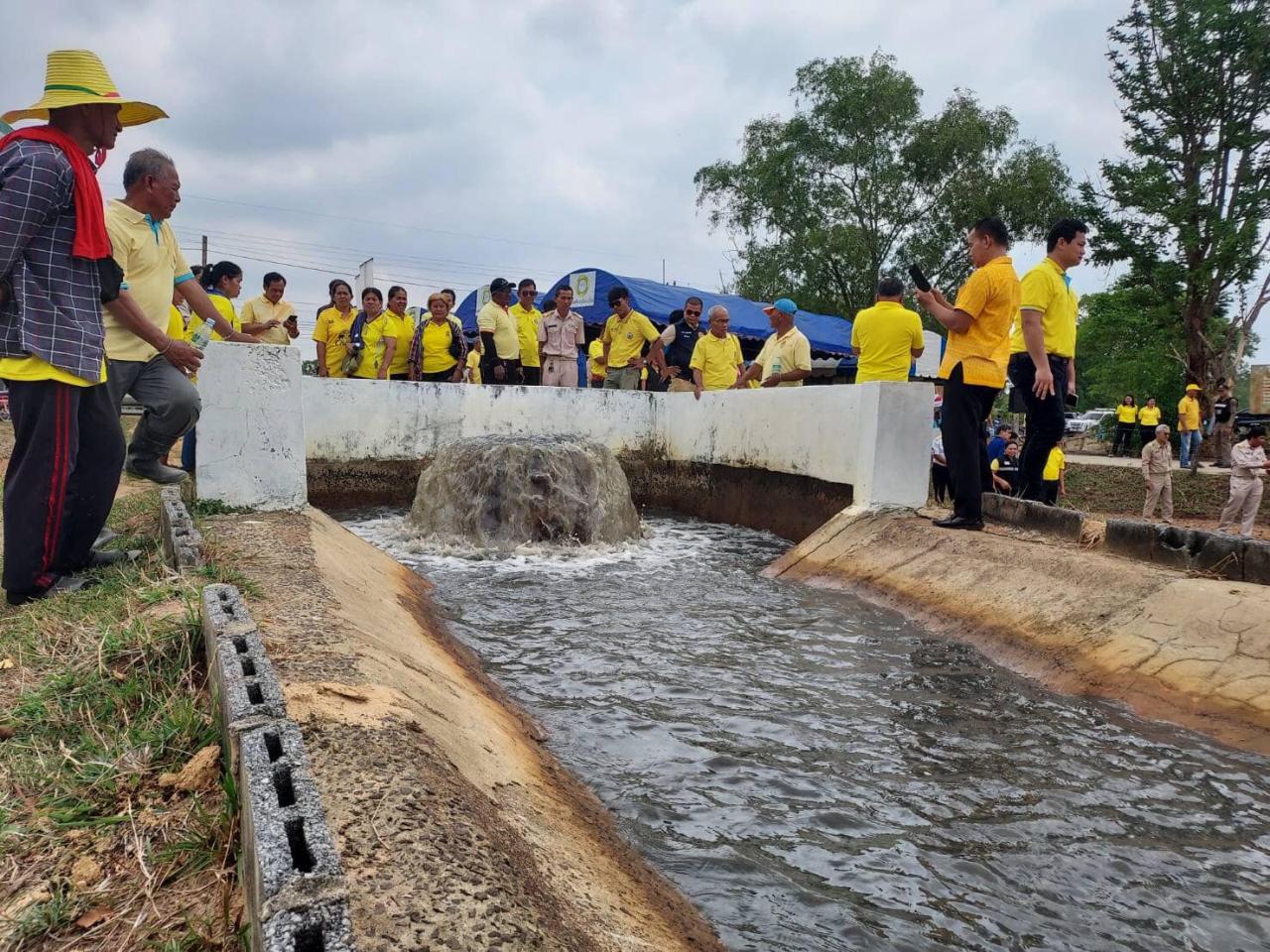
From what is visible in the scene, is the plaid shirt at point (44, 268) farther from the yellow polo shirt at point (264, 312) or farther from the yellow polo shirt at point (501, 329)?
the yellow polo shirt at point (501, 329)

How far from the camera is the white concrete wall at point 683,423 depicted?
654 cm

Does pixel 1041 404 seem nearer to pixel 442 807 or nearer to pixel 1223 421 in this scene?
pixel 442 807

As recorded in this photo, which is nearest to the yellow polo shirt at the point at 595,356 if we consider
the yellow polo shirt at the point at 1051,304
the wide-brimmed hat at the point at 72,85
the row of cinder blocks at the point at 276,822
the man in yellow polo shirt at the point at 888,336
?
the man in yellow polo shirt at the point at 888,336

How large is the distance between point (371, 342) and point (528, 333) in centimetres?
208

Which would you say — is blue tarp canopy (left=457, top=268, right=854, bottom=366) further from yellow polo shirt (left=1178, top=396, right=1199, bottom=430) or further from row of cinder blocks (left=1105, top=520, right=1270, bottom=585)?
row of cinder blocks (left=1105, top=520, right=1270, bottom=585)

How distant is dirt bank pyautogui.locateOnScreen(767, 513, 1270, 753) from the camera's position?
3.50 meters

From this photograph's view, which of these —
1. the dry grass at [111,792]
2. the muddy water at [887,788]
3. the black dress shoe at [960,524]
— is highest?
the black dress shoe at [960,524]

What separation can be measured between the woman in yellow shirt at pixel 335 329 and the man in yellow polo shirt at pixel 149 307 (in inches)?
236

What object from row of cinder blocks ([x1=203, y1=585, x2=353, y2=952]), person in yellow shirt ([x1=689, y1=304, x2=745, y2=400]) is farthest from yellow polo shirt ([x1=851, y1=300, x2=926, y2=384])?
row of cinder blocks ([x1=203, y1=585, x2=353, y2=952])

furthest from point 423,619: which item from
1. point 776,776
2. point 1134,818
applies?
point 1134,818

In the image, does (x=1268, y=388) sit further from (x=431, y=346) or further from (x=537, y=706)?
(x=537, y=706)

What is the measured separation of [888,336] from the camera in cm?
718

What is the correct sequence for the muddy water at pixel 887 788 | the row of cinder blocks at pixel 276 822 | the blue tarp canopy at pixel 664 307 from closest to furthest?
the row of cinder blocks at pixel 276 822 → the muddy water at pixel 887 788 → the blue tarp canopy at pixel 664 307

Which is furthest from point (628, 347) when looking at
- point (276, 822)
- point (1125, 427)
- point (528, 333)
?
point (1125, 427)
